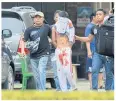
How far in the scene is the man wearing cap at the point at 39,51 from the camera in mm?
12070

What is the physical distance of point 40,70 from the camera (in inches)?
474

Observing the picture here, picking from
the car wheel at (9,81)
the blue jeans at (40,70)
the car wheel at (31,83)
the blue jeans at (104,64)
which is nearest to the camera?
the car wheel at (9,81)

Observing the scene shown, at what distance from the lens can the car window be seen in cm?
1377

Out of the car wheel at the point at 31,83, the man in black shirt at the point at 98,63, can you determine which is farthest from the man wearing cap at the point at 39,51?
the man in black shirt at the point at 98,63

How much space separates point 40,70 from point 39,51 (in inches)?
14.5

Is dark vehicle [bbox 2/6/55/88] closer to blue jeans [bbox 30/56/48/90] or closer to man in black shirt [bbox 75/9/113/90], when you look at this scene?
blue jeans [bbox 30/56/48/90]

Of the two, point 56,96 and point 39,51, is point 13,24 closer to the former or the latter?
point 39,51

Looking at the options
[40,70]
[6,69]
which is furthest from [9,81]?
[40,70]

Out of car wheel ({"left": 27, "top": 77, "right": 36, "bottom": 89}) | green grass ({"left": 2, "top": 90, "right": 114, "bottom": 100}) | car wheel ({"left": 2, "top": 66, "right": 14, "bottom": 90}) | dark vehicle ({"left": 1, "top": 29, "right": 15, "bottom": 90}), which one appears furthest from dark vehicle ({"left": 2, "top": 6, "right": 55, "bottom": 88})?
green grass ({"left": 2, "top": 90, "right": 114, "bottom": 100})

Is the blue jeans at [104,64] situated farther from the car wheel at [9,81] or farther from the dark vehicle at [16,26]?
the dark vehicle at [16,26]

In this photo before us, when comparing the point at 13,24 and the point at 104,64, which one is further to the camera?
the point at 13,24

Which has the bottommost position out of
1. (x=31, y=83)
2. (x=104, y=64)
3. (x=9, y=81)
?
(x=31, y=83)

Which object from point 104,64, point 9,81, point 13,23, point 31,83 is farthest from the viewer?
point 13,23

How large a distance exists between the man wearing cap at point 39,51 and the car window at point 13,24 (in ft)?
5.17
